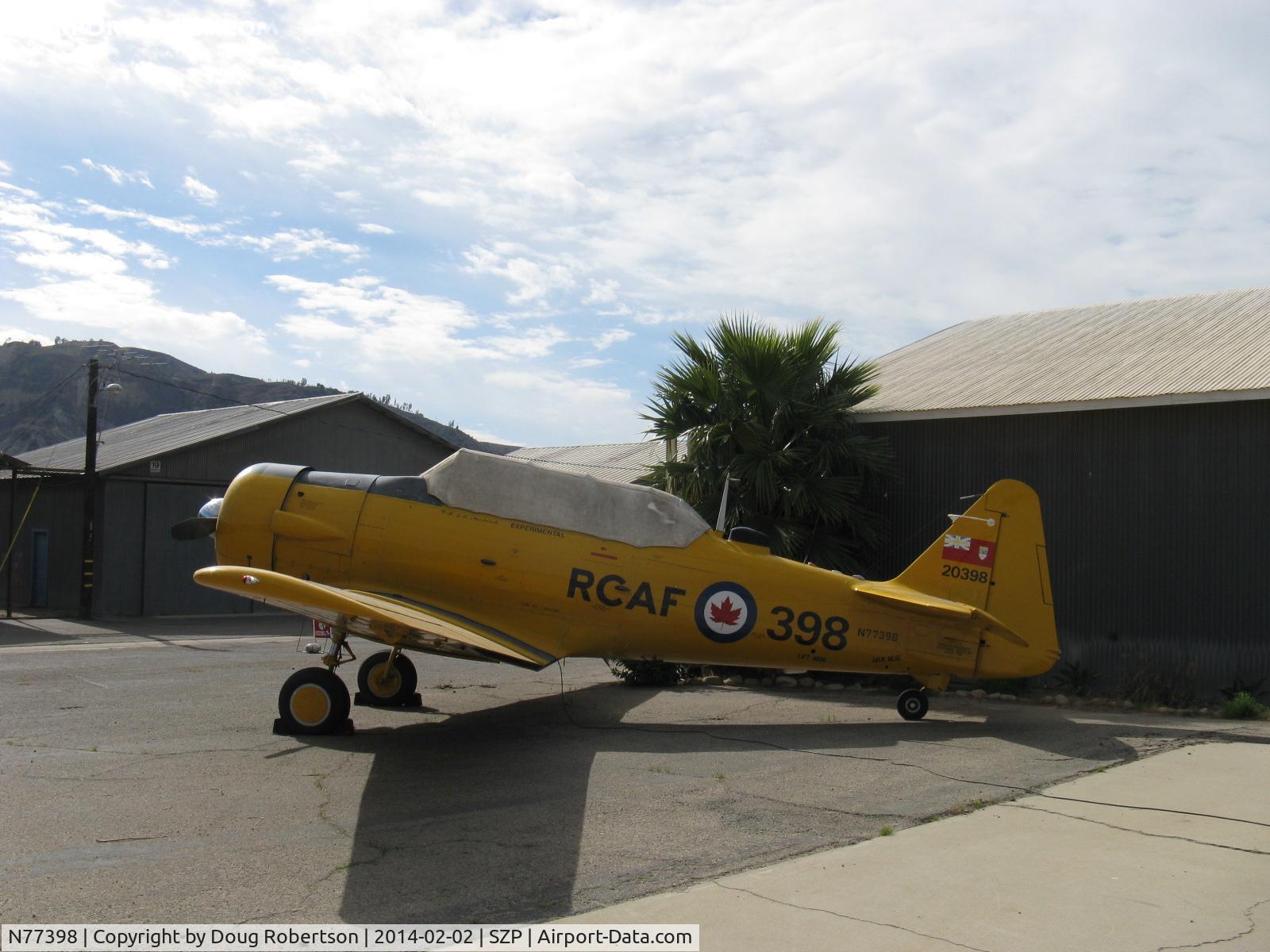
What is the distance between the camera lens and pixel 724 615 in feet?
32.1

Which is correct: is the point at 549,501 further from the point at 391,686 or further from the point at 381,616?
the point at 391,686

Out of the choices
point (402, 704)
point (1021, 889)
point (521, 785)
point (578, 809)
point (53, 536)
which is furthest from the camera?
point (53, 536)

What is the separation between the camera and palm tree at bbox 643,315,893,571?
13102mm

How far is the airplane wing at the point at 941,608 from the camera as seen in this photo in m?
9.71

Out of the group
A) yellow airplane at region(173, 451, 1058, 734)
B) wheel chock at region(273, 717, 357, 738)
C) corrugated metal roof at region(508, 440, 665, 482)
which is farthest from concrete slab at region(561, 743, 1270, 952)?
corrugated metal roof at region(508, 440, 665, 482)

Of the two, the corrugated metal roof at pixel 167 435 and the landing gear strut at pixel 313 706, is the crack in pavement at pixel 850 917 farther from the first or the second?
the corrugated metal roof at pixel 167 435

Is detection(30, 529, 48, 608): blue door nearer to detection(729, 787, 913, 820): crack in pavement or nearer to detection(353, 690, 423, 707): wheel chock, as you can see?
detection(353, 690, 423, 707): wheel chock

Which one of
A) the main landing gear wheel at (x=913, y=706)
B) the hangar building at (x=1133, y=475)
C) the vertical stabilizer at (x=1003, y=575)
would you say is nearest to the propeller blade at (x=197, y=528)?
the vertical stabilizer at (x=1003, y=575)

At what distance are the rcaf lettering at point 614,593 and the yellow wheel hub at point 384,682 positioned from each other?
2.36 metres

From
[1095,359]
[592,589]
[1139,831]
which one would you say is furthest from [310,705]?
[1095,359]

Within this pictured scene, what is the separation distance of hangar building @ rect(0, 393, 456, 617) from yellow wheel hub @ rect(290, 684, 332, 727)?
57.6ft

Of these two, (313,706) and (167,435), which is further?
(167,435)

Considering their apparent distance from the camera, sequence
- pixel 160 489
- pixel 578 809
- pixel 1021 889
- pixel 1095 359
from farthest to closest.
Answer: pixel 160 489
pixel 1095 359
pixel 578 809
pixel 1021 889

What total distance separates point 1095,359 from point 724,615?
7.84m
